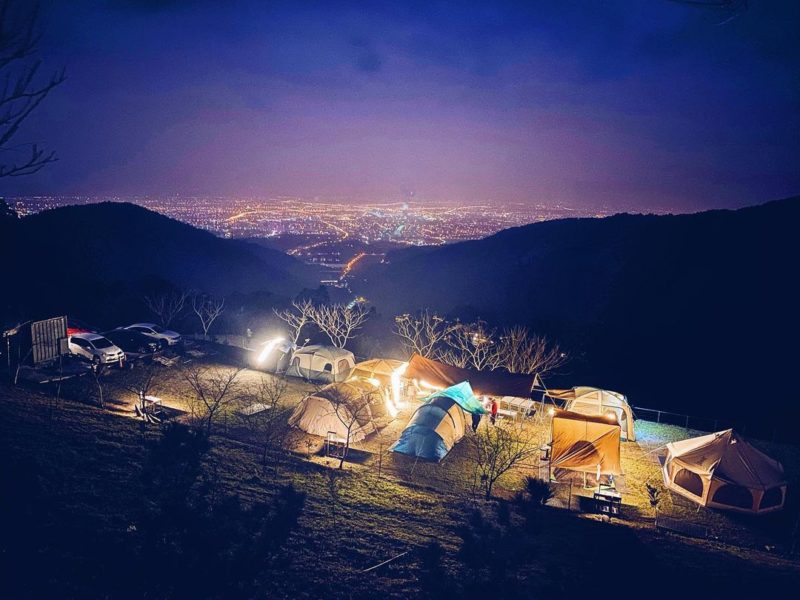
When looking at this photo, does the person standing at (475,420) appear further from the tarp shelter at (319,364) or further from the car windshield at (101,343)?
the car windshield at (101,343)

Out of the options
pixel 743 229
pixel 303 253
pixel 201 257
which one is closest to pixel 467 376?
pixel 743 229

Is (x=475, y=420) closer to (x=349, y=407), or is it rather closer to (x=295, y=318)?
(x=349, y=407)

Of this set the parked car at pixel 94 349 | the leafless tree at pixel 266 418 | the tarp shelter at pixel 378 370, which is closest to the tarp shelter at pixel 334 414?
the leafless tree at pixel 266 418

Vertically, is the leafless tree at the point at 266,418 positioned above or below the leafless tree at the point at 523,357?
below

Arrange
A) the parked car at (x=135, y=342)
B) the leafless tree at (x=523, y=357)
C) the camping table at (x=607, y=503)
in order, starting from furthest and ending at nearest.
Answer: the leafless tree at (x=523, y=357), the parked car at (x=135, y=342), the camping table at (x=607, y=503)

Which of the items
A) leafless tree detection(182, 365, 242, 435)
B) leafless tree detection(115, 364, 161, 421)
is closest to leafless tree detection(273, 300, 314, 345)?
leafless tree detection(182, 365, 242, 435)

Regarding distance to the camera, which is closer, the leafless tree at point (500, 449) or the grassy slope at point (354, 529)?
the grassy slope at point (354, 529)

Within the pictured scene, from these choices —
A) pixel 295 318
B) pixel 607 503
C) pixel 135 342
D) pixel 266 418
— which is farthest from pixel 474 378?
pixel 135 342
